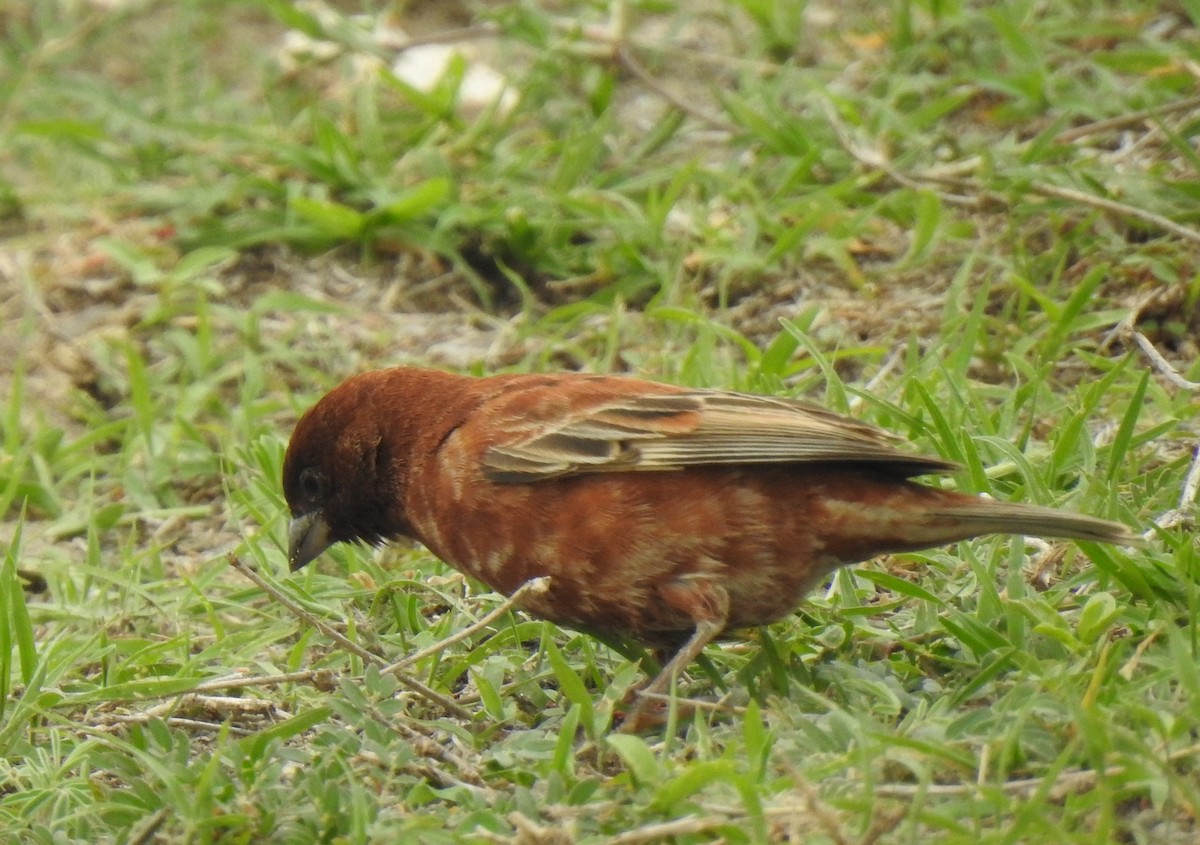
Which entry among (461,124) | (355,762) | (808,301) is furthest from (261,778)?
(461,124)

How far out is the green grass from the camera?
12.3 ft

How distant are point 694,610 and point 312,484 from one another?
4.35 feet

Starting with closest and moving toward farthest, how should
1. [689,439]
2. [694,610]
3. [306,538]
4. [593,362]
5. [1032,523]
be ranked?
1. [1032,523]
2. [694,610]
3. [689,439]
4. [306,538]
5. [593,362]

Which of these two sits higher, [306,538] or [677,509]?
[677,509]

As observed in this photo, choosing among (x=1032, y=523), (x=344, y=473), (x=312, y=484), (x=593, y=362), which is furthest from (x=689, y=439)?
(x=593, y=362)

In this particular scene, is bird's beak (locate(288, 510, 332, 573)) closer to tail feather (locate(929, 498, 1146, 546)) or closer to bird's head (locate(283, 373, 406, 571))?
bird's head (locate(283, 373, 406, 571))

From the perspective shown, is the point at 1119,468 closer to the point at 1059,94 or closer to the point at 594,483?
the point at 594,483

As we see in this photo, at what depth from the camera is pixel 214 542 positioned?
592 centimetres

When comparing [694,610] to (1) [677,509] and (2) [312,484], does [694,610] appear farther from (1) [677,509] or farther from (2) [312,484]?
(2) [312,484]

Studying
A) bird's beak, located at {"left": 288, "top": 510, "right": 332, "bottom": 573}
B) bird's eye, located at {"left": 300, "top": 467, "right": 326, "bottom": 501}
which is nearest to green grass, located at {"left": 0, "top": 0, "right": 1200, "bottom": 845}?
bird's beak, located at {"left": 288, "top": 510, "right": 332, "bottom": 573}

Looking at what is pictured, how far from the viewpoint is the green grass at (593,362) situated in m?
3.74

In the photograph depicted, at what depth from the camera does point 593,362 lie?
6.31 m

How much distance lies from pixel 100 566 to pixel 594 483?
2025 mm

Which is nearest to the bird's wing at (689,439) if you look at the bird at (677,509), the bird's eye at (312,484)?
the bird at (677,509)
